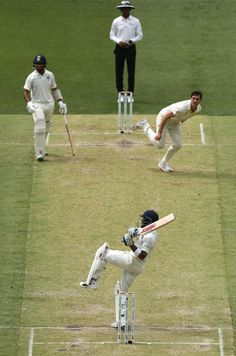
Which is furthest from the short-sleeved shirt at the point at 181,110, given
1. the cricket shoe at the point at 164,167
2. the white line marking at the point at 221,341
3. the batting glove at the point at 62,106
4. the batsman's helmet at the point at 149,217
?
the white line marking at the point at 221,341

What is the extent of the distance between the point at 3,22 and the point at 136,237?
18764 mm

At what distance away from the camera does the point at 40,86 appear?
28.8m

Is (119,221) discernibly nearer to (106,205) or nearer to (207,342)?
(106,205)

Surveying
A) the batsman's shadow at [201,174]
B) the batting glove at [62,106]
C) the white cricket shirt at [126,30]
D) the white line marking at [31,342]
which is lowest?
the white line marking at [31,342]

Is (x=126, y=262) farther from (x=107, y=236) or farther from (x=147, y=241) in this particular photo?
(x=107, y=236)

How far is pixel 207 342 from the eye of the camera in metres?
21.6

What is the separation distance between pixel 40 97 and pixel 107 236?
480 centimetres

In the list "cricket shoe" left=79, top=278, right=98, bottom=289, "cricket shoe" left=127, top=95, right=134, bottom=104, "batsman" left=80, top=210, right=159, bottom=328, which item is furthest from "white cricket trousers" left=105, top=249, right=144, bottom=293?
"cricket shoe" left=127, top=95, right=134, bottom=104

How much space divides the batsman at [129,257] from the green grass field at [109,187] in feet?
2.33

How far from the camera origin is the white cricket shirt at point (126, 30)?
1264 inches

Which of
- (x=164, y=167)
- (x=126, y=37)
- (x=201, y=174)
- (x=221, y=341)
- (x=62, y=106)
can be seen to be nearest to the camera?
(x=221, y=341)

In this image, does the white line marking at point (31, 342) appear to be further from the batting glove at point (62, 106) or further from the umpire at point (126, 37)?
the umpire at point (126, 37)

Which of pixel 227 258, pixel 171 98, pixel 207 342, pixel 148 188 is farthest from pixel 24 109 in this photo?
pixel 207 342

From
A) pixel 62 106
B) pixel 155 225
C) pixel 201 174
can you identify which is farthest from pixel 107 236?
pixel 62 106
